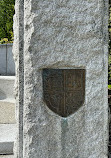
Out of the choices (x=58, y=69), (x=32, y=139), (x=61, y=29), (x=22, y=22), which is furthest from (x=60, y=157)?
(x=22, y=22)

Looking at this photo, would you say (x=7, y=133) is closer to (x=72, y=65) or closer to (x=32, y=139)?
(x=32, y=139)

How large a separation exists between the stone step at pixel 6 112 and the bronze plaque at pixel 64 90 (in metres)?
1.85

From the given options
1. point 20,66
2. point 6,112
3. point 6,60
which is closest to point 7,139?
point 6,112

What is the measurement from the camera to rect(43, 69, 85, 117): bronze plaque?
2.43m

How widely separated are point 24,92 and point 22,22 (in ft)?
2.61

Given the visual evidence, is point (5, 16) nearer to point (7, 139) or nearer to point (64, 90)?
point (7, 139)

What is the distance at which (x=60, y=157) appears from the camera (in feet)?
8.07

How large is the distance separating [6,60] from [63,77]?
379cm

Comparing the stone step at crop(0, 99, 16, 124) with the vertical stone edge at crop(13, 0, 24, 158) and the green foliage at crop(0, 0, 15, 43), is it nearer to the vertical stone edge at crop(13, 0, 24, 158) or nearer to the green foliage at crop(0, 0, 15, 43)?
the vertical stone edge at crop(13, 0, 24, 158)

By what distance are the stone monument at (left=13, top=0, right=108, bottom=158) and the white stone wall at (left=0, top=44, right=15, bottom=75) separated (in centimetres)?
346

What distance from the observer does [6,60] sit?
5.93 metres

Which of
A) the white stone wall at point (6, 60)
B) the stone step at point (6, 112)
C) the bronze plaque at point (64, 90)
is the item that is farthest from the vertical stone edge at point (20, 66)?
the white stone wall at point (6, 60)

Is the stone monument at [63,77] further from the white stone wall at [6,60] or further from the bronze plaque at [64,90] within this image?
the white stone wall at [6,60]

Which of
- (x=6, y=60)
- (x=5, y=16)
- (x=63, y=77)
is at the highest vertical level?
(x=5, y=16)
